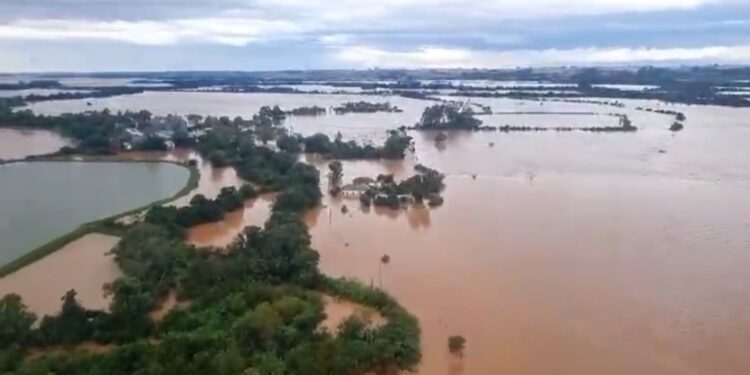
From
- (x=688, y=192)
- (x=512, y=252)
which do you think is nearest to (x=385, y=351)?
(x=512, y=252)

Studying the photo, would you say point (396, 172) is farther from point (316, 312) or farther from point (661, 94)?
point (661, 94)

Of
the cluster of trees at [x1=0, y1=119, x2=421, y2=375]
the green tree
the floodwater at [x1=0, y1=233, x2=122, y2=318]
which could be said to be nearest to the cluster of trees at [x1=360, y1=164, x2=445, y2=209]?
the cluster of trees at [x1=0, y1=119, x2=421, y2=375]

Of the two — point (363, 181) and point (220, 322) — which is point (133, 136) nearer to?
point (363, 181)

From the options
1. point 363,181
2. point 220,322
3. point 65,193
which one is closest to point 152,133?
point 65,193

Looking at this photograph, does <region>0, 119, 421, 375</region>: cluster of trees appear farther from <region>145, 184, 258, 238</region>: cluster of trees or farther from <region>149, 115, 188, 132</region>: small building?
<region>149, 115, 188, 132</region>: small building

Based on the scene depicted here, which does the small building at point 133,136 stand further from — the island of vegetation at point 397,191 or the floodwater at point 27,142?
the island of vegetation at point 397,191

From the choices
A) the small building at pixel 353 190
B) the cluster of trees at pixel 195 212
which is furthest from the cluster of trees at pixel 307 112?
the cluster of trees at pixel 195 212
